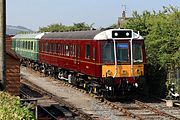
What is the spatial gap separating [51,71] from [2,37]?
18609 mm

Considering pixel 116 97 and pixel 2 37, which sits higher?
pixel 2 37

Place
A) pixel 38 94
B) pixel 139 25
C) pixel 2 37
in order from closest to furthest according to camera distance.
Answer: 1. pixel 2 37
2. pixel 38 94
3. pixel 139 25

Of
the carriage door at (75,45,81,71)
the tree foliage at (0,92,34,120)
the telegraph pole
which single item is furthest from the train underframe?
the tree foliage at (0,92,34,120)

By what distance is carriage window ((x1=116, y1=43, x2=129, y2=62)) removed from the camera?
19.7 meters

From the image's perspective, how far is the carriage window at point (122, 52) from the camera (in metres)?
19.7

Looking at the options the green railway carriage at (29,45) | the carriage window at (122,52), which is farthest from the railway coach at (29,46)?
the carriage window at (122,52)

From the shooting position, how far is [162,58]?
19.6 metres

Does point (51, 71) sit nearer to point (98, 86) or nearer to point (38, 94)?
point (38, 94)

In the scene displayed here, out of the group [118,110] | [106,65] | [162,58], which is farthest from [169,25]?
[118,110]

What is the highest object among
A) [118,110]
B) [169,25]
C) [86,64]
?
[169,25]

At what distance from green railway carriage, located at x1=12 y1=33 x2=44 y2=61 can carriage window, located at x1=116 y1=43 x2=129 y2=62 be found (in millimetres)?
16207

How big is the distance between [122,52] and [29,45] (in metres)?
20.5

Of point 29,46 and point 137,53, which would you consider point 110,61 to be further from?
point 29,46

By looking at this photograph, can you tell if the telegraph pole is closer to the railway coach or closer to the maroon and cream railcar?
the maroon and cream railcar
